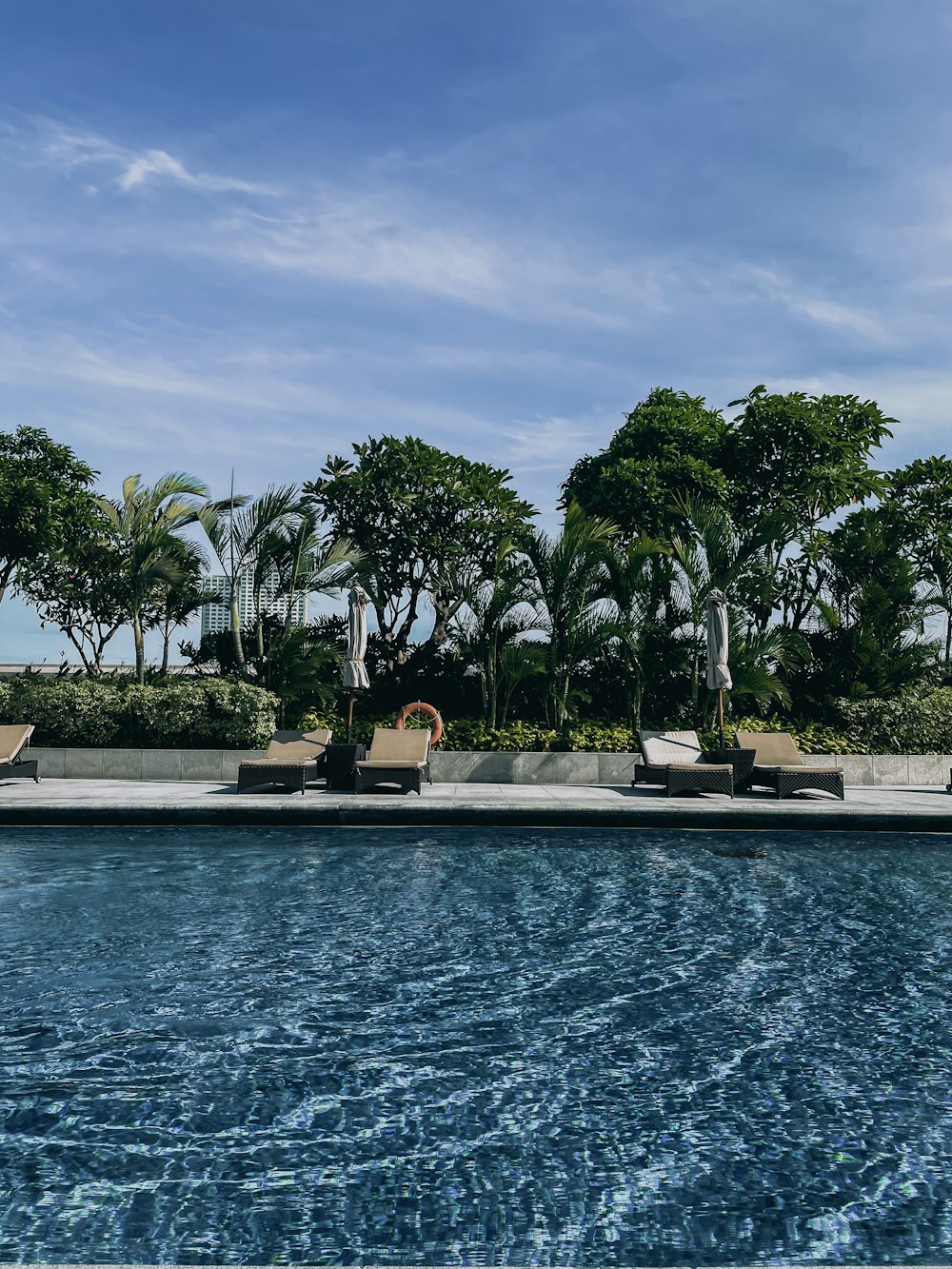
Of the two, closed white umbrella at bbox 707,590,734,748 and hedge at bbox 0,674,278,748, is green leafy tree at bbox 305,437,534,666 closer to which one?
hedge at bbox 0,674,278,748

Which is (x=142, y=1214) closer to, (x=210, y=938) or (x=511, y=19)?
(x=210, y=938)

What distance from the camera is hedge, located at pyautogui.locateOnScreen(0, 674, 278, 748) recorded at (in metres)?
14.0

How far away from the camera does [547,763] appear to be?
542 inches

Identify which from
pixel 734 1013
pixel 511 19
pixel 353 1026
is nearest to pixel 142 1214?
pixel 353 1026

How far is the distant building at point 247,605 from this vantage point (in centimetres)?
1545

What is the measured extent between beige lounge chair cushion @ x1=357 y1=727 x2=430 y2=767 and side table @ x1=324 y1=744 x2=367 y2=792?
0.82 feet

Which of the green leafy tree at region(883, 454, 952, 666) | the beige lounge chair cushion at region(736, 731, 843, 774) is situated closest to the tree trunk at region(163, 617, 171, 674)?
the beige lounge chair cushion at region(736, 731, 843, 774)

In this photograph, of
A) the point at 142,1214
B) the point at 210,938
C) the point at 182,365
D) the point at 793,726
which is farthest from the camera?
the point at 793,726

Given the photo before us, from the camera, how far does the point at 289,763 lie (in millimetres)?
12125

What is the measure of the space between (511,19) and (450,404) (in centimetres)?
612

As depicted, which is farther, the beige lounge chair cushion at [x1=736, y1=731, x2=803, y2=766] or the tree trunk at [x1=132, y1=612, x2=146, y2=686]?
the tree trunk at [x1=132, y1=612, x2=146, y2=686]

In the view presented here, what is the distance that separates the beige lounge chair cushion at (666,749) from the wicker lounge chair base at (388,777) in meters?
3.28

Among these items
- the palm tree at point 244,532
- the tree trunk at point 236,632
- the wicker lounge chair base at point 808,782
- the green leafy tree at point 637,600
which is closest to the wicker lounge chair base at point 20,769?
the tree trunk at point 236,632

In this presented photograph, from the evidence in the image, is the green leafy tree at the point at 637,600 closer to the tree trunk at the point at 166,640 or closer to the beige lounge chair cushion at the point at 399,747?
the beige lounge chair cushion at the point at 399,747
